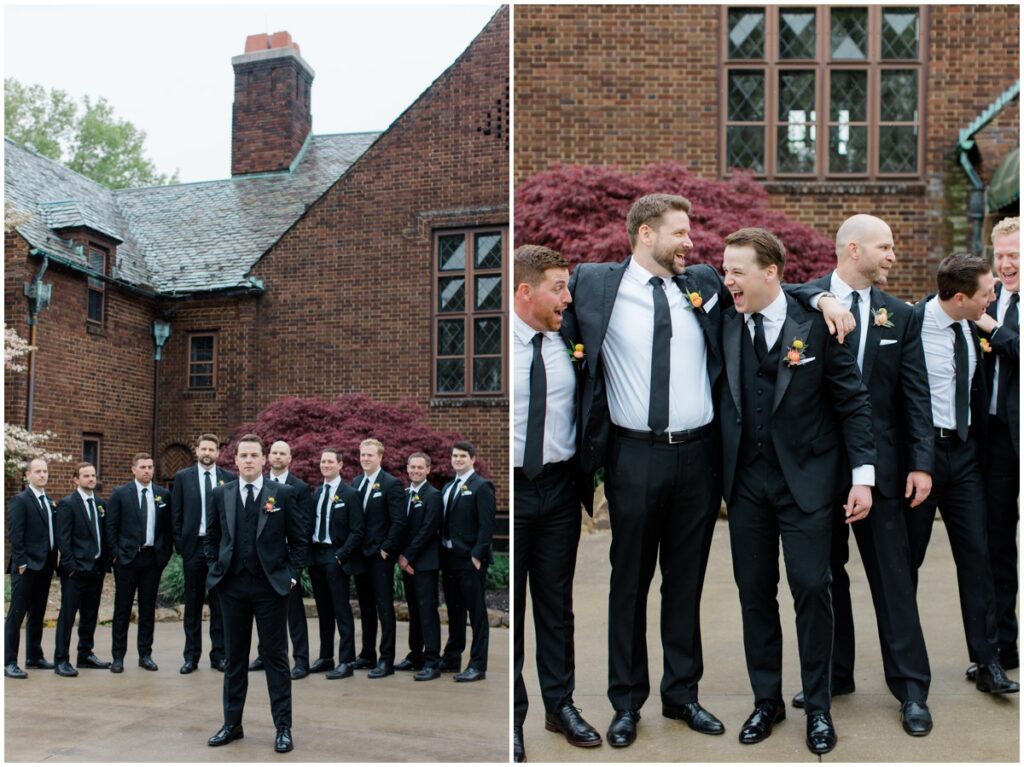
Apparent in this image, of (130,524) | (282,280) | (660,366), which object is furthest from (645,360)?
(130,524)

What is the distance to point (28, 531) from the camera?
4.46 meters

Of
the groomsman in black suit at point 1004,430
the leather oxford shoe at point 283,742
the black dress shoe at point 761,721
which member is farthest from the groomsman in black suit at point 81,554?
the groomsman in black suit at point 1004,430

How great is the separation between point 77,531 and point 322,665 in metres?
1.14

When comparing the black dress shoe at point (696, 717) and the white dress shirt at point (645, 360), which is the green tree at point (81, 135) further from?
the black dress shoe at point (696, 717)

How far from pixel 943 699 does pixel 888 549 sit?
2.32ft

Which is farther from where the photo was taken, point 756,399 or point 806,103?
point 806,103

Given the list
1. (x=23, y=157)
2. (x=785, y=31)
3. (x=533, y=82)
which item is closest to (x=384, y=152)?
(x=23, y=157)

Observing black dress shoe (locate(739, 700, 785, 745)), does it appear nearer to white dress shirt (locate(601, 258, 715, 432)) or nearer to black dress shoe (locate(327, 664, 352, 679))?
white dress shirt (locate(601, 258, 715, 432))

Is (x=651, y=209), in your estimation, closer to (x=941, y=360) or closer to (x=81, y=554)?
(x=941, y=360)

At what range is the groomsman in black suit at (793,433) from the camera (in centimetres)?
360

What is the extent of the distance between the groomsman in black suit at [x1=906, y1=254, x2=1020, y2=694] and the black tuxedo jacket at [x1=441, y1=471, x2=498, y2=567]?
1.59 meters

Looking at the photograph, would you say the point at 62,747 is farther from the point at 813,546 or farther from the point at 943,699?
the point at 943,699

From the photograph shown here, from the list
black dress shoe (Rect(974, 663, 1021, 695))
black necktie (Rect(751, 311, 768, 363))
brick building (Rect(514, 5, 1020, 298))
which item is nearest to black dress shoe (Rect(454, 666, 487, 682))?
black necktie (Rect(751, 311, 768, 363))

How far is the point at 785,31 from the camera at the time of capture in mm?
10258
